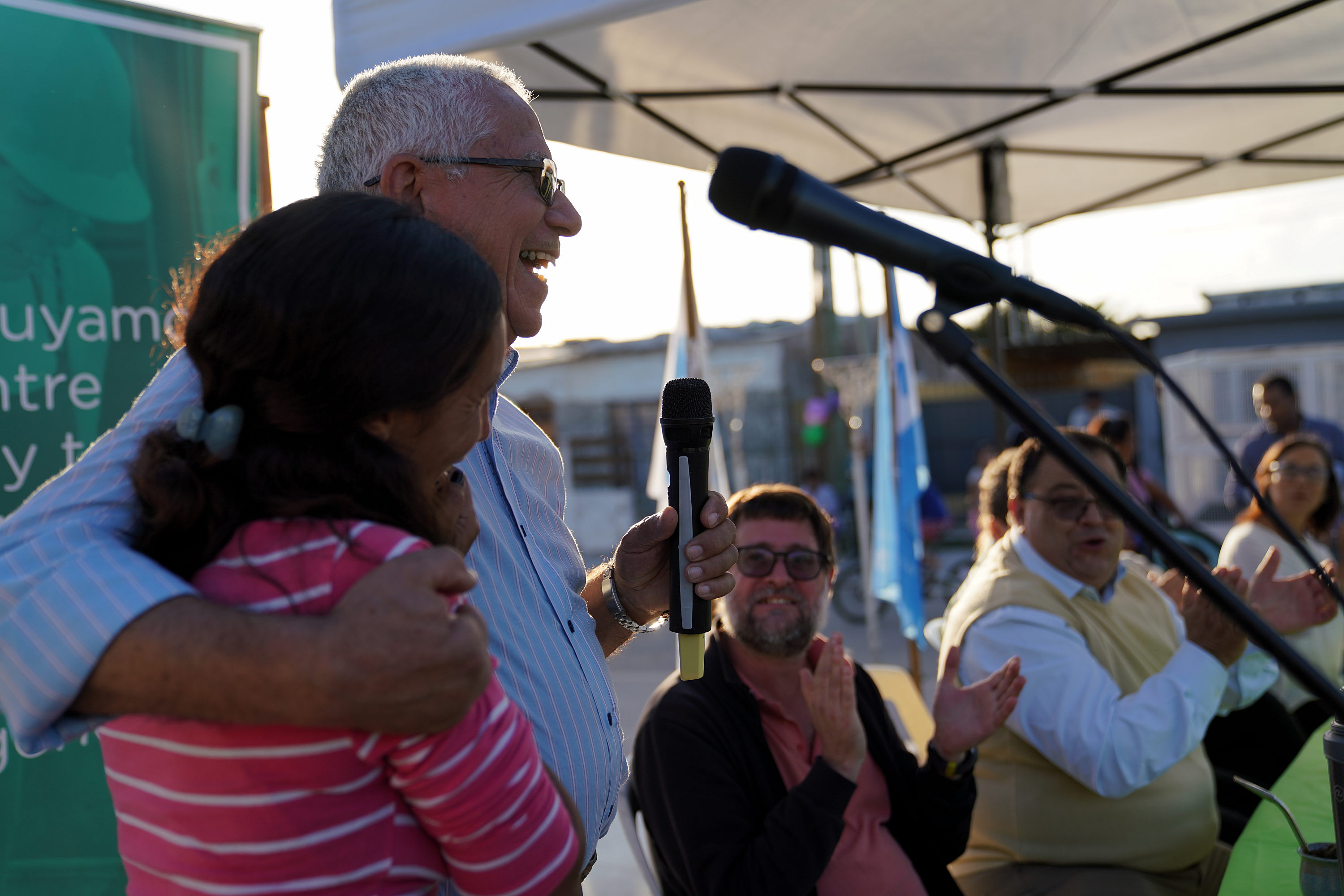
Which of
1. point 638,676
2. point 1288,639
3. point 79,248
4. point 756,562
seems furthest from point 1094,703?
point 638,676

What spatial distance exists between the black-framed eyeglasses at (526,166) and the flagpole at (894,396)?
147 inches

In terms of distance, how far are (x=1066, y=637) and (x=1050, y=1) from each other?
2.20 m

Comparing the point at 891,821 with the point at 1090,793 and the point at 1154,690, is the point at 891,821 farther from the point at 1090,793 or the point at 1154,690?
the point at 1154,690

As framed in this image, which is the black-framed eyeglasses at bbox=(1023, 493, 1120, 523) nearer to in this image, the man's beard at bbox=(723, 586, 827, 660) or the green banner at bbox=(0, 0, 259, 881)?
the man's beard at bbox=(723, 586, 827, 660)

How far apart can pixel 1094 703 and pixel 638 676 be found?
5.69 meters

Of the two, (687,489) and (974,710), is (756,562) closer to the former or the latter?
(974,710)

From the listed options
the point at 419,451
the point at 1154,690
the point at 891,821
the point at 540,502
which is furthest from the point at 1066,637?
the point at 419,451

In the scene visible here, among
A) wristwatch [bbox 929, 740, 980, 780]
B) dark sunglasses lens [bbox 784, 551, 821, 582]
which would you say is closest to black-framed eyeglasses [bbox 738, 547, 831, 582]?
dark sunglasses lens [bbox 784, 551, 821, 582]

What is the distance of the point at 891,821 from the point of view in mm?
2328

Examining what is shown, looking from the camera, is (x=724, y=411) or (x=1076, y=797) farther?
(x=724, y=411)

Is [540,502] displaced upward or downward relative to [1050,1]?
downward

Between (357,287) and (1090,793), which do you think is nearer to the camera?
(357,287)

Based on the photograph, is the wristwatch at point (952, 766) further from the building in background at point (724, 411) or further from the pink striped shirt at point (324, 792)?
the building in background at point (724, 411)

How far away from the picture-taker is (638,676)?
303 inches
